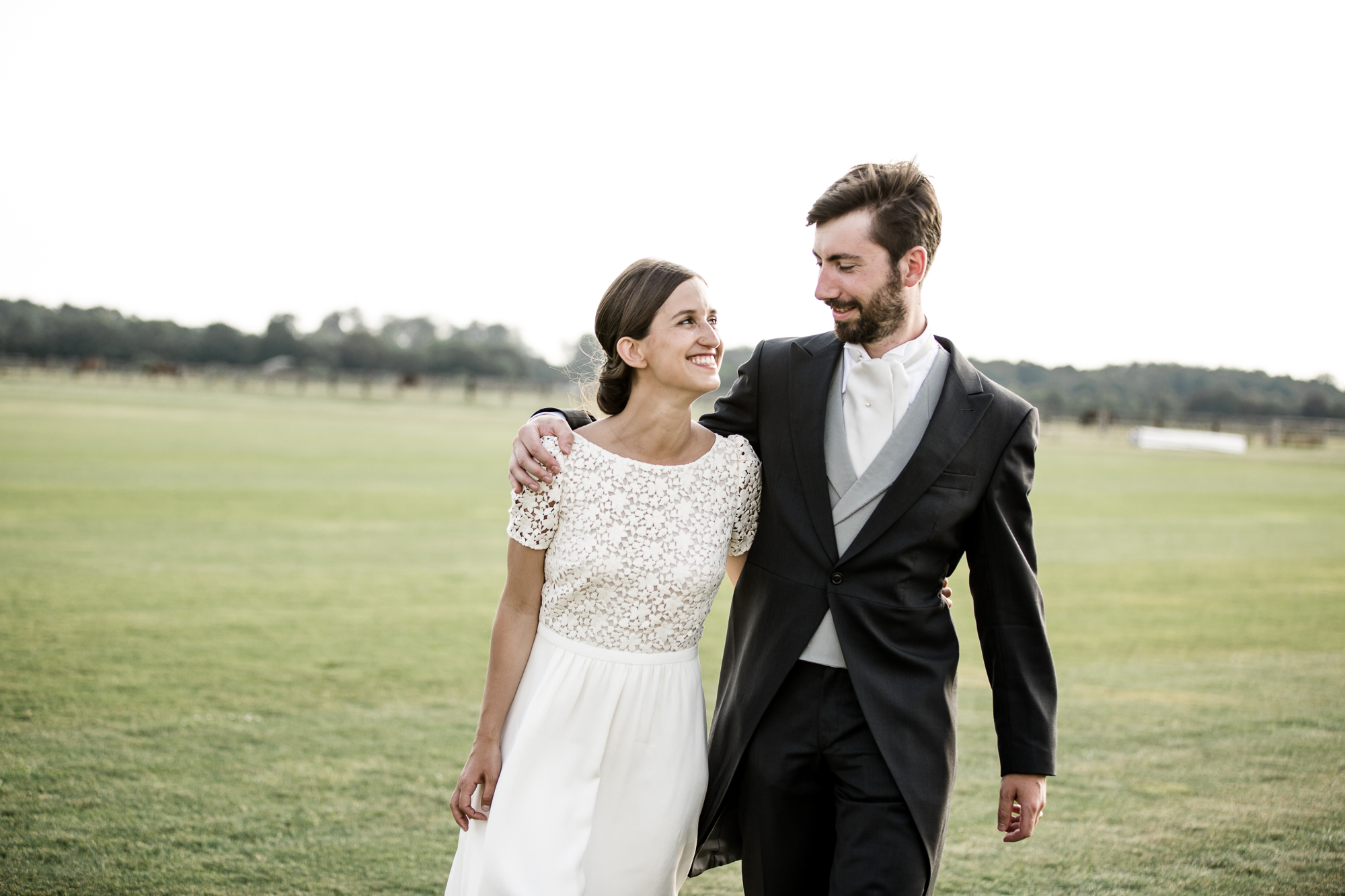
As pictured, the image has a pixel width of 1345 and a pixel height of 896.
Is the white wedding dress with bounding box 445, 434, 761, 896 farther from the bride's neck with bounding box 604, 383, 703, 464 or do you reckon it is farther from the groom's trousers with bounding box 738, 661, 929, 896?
the groom's trousers with bounding box 738, 661, 929, 896

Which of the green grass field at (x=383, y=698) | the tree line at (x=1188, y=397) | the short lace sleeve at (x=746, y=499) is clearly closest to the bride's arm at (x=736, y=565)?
the short lace sleeve at (x=746, y=499)

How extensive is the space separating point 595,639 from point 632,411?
687 millimetres

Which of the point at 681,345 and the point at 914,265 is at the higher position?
the point at 914,265

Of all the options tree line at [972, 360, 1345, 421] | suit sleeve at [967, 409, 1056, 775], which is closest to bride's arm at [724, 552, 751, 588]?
suit sleeve at [967, 409, 1056, 775]

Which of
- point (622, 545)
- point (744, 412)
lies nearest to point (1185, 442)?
point (744, 412)

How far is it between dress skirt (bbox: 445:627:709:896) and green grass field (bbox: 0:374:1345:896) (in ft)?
4.85

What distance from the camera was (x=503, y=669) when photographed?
2998 millimetres

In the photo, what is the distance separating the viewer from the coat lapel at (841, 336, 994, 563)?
9.32ft

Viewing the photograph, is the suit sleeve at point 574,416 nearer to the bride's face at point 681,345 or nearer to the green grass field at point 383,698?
the bride's face at point 681,345

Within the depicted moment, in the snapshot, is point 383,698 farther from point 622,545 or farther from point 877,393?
point 877,393

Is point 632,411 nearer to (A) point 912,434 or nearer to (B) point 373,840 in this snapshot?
(A) point 912,434

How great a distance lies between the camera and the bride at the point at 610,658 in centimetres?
291

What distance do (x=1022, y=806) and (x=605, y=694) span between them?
46.9 inches

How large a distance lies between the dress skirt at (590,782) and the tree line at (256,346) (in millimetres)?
85045
